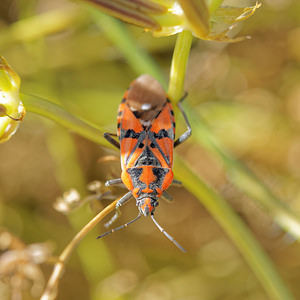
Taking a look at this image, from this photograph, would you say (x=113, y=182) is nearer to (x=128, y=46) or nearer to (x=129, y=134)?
(x=129, y=134)

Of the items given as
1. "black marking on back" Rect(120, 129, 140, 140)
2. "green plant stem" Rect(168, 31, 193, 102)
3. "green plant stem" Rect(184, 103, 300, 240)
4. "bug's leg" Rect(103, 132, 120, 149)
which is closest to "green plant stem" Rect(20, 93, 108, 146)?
"bug's leg" Rect(103, 132, 120, 149)

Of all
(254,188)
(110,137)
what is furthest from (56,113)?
(254,188)

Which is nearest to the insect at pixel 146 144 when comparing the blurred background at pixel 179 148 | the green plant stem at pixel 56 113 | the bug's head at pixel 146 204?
the bug's head at pixel 146 204

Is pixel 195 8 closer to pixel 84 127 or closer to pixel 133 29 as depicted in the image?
pixel 84 127

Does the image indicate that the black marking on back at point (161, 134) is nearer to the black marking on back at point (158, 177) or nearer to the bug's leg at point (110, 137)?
the black marking on back at point (158, 177)

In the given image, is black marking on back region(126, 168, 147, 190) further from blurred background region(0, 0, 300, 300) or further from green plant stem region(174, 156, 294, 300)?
blurred background region(0, 0, 300, 300)

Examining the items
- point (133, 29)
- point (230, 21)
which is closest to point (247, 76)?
point (133, 29)
